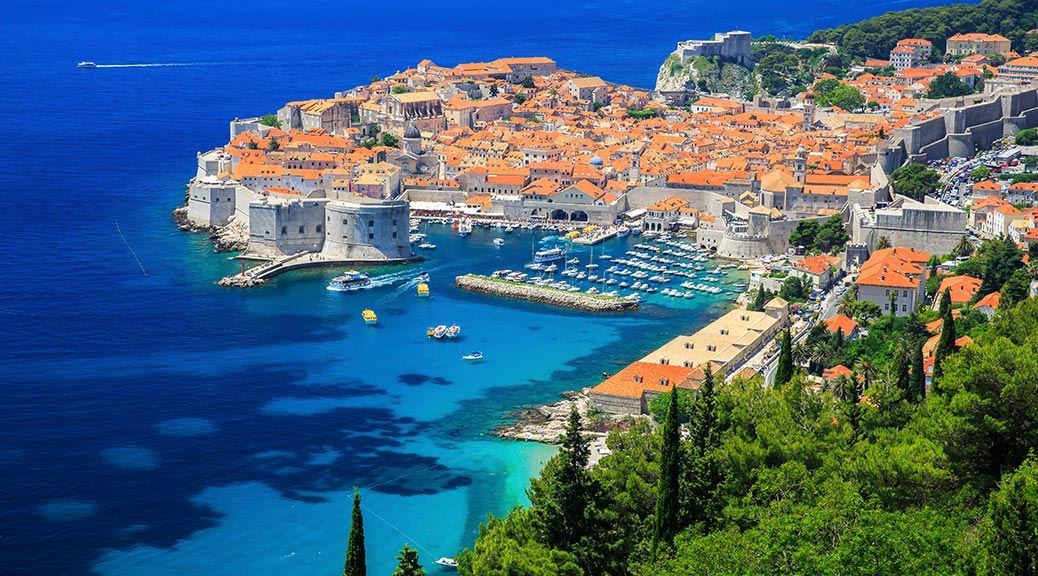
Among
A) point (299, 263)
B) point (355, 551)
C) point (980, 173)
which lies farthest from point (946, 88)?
point (355, 551)

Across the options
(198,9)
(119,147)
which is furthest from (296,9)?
(119,147)

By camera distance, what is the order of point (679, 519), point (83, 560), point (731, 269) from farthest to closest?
point (731, 269) < point (83, 560) < point (679, 519)

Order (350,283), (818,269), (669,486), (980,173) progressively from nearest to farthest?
(669,486) < (818,269) < (350,283) < (980,173)

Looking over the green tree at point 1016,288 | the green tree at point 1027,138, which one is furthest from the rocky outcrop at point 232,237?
the green tree at point 1027,138

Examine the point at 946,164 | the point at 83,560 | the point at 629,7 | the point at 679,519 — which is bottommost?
the point at 83,560

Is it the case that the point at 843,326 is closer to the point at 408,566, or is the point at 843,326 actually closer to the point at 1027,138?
the point at 408,566

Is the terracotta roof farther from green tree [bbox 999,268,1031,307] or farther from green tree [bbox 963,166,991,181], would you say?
green tree [bbox 963,166,991,181]

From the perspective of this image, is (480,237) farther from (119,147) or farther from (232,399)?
(119,147)
